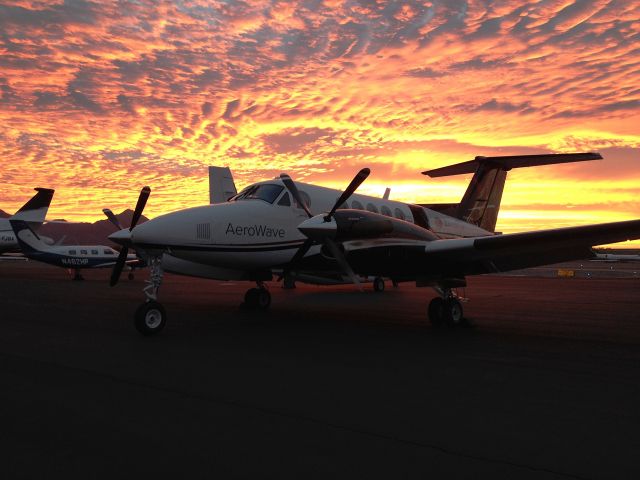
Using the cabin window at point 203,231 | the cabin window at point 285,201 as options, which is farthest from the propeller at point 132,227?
the cabin window at point 285,201

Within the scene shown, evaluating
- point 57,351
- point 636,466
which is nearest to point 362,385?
point 636,466

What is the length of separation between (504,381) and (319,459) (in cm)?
369

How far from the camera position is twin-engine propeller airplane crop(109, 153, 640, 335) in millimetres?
10945

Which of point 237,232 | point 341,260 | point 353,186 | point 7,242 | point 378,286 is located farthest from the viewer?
point 7,242

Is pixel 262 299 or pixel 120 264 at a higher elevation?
pixel 120 264

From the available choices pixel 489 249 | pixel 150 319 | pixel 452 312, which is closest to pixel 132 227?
pixel 150 319

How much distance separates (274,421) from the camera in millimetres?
4992

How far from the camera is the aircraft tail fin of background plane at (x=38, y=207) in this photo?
45438mm

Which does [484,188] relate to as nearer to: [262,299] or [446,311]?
[446,311]

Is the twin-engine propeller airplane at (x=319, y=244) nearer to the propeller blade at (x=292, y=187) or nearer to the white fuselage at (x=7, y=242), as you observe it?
the propeller blade at (x=292, y=187)

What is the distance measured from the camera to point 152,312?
10.7 metres

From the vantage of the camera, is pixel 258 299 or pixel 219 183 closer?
pixel 258 299

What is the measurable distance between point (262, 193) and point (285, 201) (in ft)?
2.22

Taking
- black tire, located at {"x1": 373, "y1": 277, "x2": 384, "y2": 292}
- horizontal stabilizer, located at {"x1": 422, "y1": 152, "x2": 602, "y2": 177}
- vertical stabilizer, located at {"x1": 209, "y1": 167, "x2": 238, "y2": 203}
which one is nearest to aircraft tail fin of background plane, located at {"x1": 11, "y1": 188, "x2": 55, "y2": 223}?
vertical stabilizer, located at {"x1": 209, "y1": 167, "x2": 238, "y2": 203}
